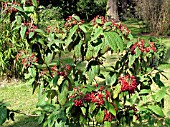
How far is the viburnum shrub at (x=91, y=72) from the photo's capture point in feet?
6.22

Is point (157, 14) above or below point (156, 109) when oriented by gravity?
above

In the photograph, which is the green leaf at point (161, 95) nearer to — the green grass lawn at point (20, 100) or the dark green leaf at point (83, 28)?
the dark green leaf at point (83, 28)

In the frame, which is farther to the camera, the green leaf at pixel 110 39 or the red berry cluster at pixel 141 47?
the red berry cluster at pixel 141 47

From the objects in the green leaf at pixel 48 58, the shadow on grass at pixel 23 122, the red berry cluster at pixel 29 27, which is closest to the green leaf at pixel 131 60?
the green leaf at pixel 48 58

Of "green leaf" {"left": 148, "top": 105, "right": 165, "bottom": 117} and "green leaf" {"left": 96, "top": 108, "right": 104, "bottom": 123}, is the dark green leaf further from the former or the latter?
"green leaf" {"left": 148, "top": 105, "right": 165, "bottom": 117}

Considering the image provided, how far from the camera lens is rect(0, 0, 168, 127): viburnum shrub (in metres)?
1.90

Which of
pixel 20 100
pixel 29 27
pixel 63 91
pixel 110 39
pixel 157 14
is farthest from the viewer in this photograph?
pixel 157 14

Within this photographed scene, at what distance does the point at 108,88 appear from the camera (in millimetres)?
2047

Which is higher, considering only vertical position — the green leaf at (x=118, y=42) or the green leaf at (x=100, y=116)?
the green leaf at (x=118, y=42)

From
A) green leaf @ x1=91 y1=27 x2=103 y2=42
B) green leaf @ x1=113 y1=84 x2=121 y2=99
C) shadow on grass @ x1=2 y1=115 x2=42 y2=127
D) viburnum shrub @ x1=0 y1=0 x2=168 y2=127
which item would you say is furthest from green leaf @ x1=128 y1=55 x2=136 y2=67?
shadow on grass @ x1=2 y1=115 x2=42 y2=127

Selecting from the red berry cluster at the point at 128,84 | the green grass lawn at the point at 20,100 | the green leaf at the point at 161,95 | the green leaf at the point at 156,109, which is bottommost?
the green grass lawn at the point at 20,100

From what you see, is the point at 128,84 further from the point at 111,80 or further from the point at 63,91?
the point at 63,91

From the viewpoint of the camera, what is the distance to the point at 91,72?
2119mm

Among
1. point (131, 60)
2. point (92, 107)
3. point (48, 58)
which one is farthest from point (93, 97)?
point (48, 58)
